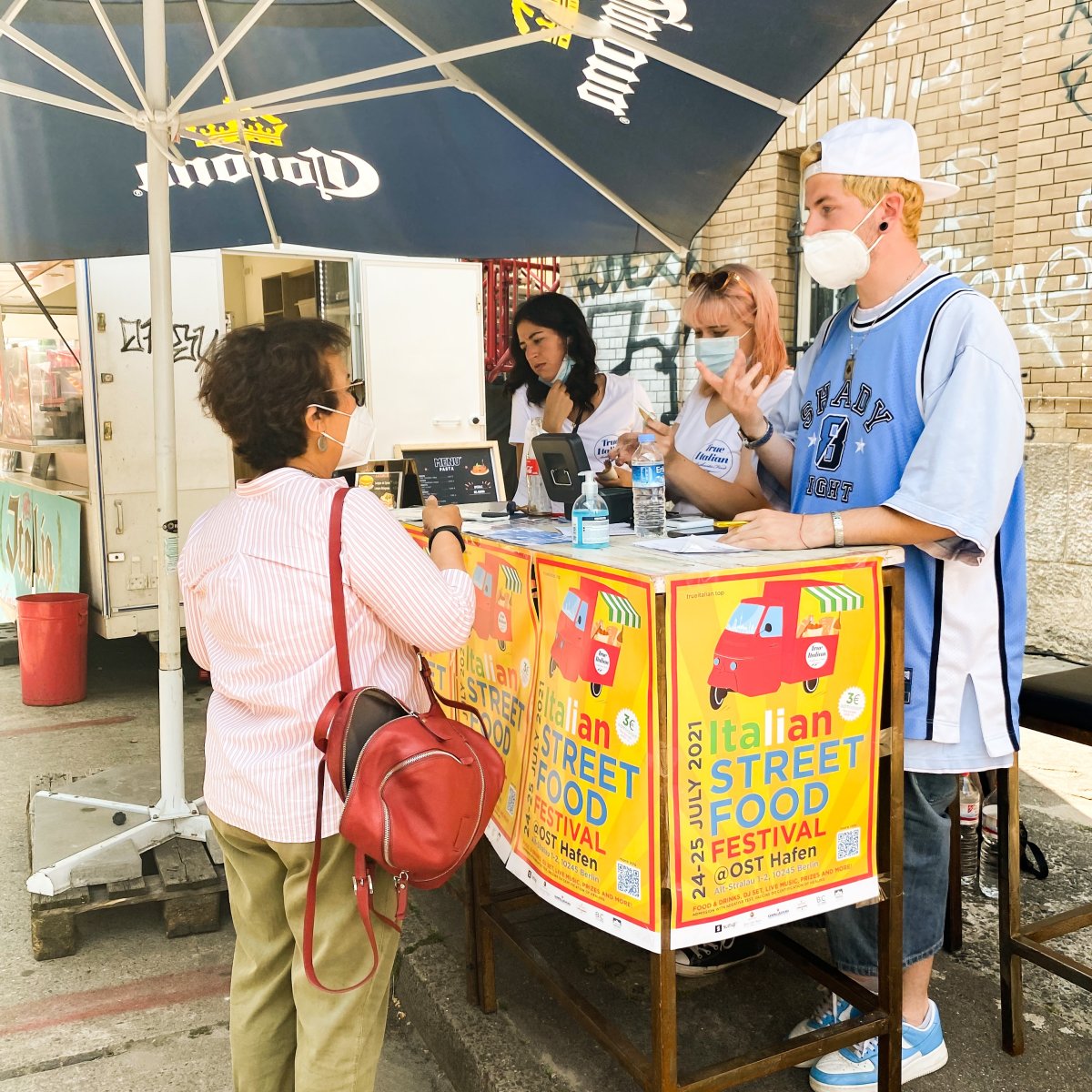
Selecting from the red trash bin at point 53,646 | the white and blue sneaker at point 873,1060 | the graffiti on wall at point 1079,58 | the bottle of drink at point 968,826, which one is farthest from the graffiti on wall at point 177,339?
the graffiti on wall at point 1079,58

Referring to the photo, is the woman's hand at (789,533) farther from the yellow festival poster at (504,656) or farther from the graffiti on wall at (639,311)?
the graffiti on wall at (639,311)

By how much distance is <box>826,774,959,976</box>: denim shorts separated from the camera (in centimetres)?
241

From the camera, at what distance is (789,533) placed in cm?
225

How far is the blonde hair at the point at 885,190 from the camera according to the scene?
90.9 inches

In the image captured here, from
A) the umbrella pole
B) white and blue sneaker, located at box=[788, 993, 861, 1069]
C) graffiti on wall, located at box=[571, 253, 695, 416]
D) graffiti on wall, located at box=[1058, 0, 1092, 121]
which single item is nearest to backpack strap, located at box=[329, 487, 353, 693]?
white and blue sneaker, located at box=[788, 993, 861, 1069]

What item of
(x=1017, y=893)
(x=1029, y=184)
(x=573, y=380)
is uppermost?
(x=1029, y=184)

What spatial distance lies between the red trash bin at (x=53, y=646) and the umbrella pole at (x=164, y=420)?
9.48ft

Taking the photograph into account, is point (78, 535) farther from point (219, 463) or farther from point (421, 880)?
point (421, 880)

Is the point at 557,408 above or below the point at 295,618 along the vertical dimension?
above

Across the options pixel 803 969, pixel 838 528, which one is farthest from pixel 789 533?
pixel 803 969

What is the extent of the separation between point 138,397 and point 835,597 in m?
5.09

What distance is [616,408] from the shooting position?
4289 millimetres

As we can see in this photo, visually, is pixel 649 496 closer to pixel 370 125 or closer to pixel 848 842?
pixel 848 842

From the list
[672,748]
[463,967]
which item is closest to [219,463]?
[463,967]
